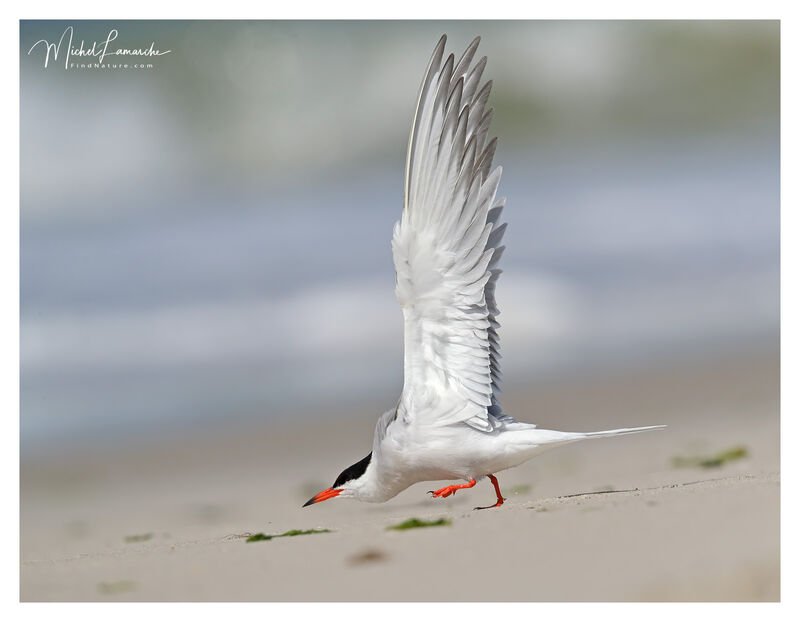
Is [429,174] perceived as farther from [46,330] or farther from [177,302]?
[177,302]

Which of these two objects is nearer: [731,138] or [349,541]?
[349,541]

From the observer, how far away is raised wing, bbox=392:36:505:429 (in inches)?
171

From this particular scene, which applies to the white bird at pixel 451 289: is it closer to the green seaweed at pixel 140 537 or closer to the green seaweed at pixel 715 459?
the green seaweed at pixel 715 459

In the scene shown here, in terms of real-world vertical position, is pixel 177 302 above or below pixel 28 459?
above

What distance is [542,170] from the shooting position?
28.1 ft

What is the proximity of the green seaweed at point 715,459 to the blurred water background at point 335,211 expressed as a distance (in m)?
0.81

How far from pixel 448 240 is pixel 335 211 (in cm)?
418

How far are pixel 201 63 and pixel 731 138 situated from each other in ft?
12.5

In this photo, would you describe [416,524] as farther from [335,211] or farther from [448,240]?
[335,211]

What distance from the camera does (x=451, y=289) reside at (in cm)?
441

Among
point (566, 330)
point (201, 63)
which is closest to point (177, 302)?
point (201, 63)

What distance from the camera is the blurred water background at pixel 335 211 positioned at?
18.4 feet
